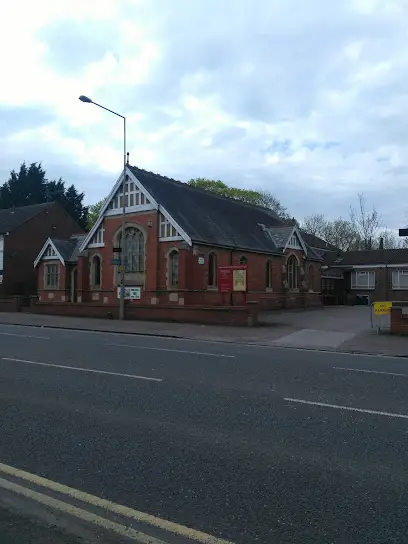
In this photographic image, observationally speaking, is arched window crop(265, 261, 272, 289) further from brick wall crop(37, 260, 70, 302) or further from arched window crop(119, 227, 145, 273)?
brick wall crop(37, 260, 70, 302)

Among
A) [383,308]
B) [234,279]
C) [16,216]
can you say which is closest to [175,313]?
[234,279]

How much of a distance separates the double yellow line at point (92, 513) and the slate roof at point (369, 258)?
46.3m

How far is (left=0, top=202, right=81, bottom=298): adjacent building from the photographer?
45750 mm

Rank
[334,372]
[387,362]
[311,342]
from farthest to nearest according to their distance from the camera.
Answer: [311,342] < [387,362] < [334,372]

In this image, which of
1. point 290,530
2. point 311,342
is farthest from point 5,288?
point 290,530

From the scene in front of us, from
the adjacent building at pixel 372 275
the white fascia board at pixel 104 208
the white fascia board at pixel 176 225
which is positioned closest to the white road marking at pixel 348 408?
the white fascia board at pixel 176 225

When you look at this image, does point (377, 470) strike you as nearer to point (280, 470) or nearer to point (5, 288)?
point (280, 470)

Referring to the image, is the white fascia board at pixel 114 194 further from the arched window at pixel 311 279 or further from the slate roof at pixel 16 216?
the arched window at pixel 311 279

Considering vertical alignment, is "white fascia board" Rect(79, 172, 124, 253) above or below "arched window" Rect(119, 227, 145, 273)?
above

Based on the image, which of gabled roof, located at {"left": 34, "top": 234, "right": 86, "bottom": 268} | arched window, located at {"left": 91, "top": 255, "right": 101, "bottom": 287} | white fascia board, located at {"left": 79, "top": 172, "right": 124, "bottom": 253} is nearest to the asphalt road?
white fascia board, located at {"left": 79, "top": 172, "right": 124, "bottom": 253}

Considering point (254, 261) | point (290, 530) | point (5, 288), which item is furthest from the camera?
point (5, 288)

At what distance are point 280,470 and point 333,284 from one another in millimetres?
46130

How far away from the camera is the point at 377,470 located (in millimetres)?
4926

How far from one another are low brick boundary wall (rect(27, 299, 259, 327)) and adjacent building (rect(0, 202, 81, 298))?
16486 mm
